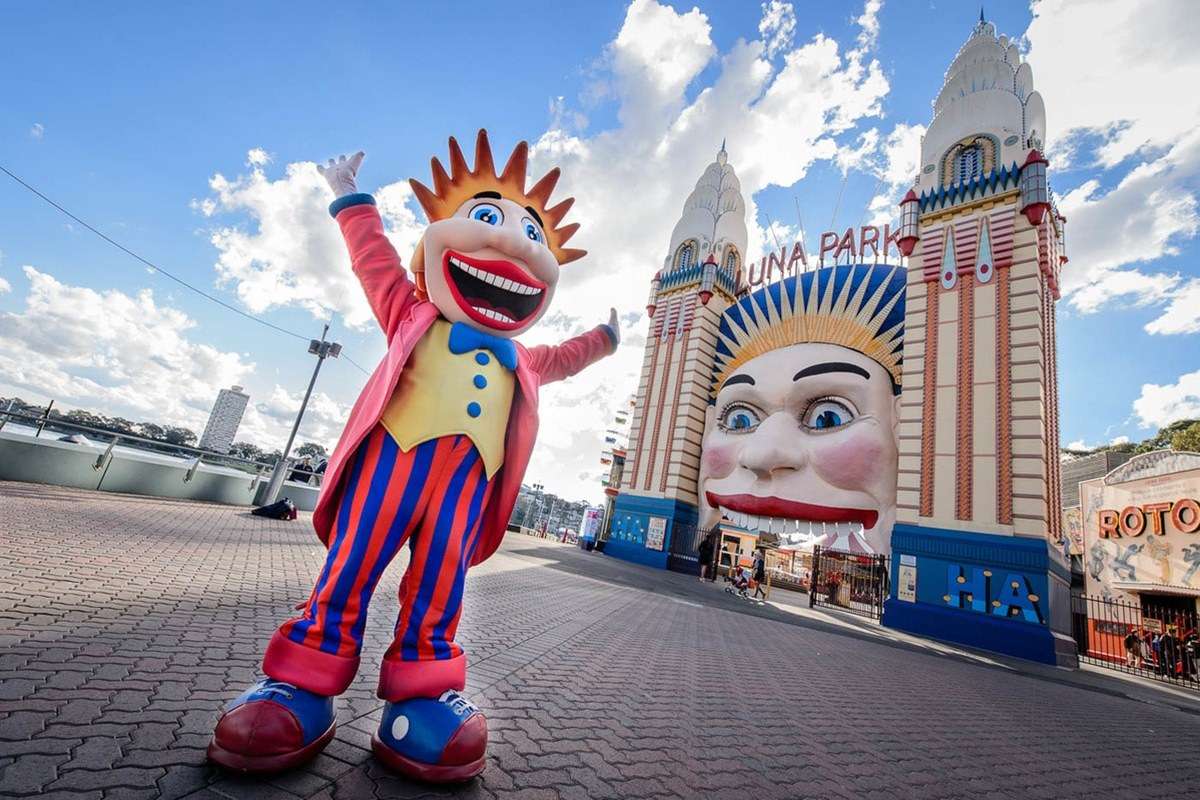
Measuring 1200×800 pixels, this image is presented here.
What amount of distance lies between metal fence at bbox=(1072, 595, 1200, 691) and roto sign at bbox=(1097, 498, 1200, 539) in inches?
88.6

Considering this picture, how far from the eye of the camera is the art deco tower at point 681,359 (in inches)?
653

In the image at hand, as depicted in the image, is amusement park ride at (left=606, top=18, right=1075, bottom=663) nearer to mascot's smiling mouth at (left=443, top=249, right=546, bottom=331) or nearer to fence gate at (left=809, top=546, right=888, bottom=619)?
fence gate at (left=809, top=546, right=888, bottom=619)

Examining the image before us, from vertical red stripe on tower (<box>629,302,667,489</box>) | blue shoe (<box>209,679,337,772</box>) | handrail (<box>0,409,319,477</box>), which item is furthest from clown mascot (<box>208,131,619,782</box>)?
vertical red stripe on tower (<box>629,302,667,489</box>)

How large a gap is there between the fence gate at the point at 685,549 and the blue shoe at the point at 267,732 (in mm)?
15105

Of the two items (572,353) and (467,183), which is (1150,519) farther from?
(467,183)

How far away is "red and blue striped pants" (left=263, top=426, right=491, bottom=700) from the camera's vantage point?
1706 mm

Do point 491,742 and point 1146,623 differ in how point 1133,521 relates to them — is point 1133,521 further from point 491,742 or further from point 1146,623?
point 491,742

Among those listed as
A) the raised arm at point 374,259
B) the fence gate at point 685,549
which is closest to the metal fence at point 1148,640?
the fence gate at point 685,549

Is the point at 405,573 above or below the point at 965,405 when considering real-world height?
below

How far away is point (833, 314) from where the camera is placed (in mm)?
13781

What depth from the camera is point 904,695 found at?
14.4 ft

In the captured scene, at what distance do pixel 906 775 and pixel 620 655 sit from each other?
1.98 meters

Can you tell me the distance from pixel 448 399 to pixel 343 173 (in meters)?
1.49

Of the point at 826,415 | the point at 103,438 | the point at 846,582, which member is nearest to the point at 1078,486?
the point at 846,582
